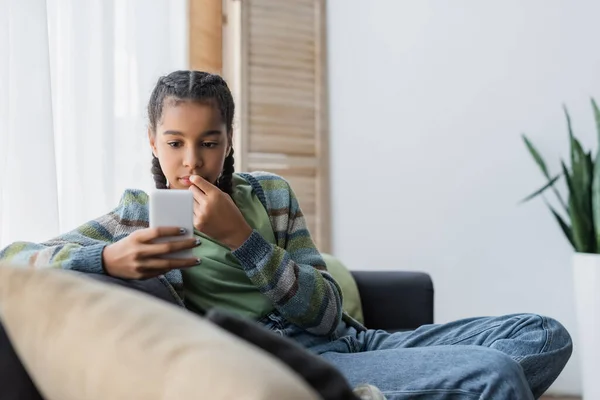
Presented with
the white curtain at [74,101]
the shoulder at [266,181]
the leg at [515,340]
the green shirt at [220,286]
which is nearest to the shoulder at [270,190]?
the shoulder at [266,181]

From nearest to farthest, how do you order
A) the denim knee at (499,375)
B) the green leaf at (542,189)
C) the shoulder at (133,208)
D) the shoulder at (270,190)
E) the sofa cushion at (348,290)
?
the denim knee at (499,375)
the shoulder at (133,208)
the shoulder at (270,190)
the sofa cushion at (348,290)
the green leaf at (542,189)

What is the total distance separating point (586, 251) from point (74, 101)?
5.78ft

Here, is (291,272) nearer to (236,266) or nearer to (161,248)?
(236,266)

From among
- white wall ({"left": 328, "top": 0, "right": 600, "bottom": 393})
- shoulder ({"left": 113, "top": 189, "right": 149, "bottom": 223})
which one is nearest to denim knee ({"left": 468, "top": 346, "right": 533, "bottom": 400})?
shoulder ({"left": 113, "top": 189, "right": 149, "bottom": 223})

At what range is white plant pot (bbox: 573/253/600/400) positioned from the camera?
2395 millimetres

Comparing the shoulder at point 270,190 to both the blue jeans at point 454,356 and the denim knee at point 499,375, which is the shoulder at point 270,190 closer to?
the blue jeans at point 454,356

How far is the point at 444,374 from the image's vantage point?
1.13 meters

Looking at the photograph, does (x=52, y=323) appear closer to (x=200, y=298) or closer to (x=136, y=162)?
(x=200, y=298)

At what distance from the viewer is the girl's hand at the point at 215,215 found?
1302 millimetres

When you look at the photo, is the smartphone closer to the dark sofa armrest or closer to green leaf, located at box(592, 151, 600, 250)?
the dark sofa armrest

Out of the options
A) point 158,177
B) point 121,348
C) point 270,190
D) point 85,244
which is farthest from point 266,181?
point 121,348

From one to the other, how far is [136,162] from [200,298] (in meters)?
0.87

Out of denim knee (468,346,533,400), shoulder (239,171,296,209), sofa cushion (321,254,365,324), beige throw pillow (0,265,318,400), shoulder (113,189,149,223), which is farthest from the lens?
sofa cushion (321,254,365,324)

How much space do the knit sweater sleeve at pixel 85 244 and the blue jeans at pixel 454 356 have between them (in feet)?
1.10
